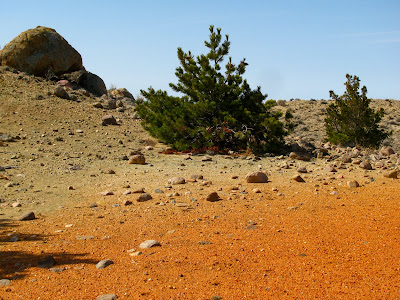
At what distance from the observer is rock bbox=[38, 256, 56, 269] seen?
12.3 feet

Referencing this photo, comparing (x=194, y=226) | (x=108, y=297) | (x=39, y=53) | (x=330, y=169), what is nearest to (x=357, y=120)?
(x=330, y=169)

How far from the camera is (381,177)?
25.1ft

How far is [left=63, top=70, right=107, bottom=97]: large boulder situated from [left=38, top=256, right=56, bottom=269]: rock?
54.8ft

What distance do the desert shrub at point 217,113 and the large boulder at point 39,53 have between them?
356 inches

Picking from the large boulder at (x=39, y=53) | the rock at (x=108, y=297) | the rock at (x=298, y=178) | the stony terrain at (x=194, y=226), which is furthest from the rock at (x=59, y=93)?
the rock at (x=108, y=297)

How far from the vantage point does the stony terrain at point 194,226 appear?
329 centimetres

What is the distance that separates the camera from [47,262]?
3779 mm

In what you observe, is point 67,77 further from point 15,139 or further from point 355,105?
point 355,105

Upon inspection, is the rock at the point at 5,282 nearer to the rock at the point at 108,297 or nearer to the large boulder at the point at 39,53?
the rock at the point at 108,297

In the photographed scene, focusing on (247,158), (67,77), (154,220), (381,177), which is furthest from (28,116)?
(381,177)

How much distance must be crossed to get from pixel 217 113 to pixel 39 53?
422 inches

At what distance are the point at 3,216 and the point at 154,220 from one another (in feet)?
7.21

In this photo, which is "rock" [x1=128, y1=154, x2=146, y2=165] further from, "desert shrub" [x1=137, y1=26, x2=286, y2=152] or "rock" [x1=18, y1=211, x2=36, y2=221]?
"rock" [x1=18, y1=211, x2=36, y2=221]

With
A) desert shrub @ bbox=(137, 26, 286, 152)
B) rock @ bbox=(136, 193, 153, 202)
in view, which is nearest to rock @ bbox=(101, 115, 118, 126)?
desert shrub @ bbox=(137, 26, 286, 152)
